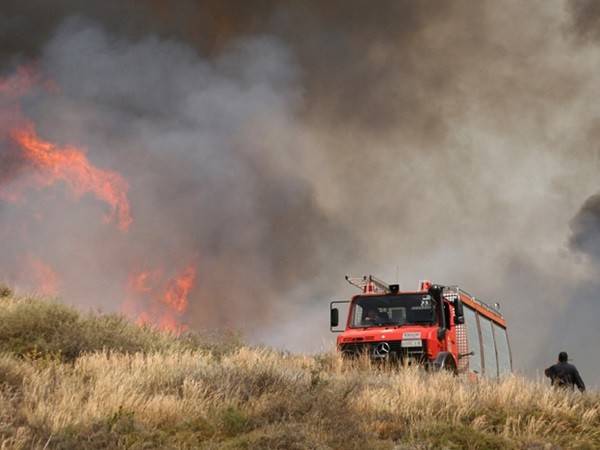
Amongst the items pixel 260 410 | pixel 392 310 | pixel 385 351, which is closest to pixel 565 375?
pixel 385 351

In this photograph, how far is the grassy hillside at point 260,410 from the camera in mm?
8258

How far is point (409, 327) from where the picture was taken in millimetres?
16016

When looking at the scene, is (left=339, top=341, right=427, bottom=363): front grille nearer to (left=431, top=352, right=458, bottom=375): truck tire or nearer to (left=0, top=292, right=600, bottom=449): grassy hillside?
(left=431, top=352, right=458, bottom=375): truck tire

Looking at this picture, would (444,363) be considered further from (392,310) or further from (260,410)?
(260,410)

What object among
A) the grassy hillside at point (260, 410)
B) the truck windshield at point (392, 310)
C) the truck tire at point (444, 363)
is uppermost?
the truck windshield at point (392, 310)

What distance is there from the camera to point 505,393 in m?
11.2

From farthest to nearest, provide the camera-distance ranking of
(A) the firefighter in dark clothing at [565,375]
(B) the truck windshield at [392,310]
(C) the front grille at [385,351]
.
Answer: (B) the truck windshield at [392,310]
(C) the front grille at [385,351]
(A) the firefighter in dark clothing at [565,375]

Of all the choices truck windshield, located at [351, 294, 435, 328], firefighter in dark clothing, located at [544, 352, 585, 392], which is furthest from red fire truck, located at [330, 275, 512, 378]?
firefighter in dark clothing, located at [544, 352, 585, 392]

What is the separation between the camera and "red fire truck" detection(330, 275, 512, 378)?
15609mm

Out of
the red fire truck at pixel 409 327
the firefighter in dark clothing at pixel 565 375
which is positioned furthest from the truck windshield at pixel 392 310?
the firefighter in dark clothing at pixel 565 375

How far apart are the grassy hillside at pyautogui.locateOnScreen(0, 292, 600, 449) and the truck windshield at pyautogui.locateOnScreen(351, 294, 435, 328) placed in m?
3.00

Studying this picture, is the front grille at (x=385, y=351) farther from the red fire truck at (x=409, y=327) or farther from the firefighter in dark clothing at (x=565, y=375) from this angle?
the firefighter in dark clothing at (x=565, y=375)

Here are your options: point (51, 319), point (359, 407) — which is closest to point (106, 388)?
point (359, 407)

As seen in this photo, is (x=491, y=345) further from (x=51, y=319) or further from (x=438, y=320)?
(x=51, y=319)
